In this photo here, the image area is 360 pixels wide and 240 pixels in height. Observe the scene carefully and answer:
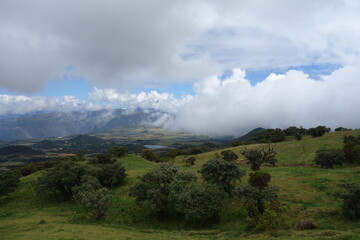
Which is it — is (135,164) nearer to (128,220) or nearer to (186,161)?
(186,161)

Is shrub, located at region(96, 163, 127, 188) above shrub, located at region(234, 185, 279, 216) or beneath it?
beneath

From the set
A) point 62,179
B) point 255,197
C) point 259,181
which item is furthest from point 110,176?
point 255,197

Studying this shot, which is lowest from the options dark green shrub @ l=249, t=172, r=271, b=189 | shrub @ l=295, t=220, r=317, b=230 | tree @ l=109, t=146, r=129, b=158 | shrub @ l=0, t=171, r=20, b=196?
shrub @ l=0, t=171, r=20, b=196

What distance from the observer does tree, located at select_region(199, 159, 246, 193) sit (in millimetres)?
35312

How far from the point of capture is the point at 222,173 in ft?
116

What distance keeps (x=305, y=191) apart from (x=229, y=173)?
Answer: 39.4ft

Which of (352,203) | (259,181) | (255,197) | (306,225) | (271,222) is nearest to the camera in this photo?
(271,222)

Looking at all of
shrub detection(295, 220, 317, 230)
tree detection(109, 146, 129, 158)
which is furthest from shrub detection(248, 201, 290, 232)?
tree detection(109, 146, 129, 158)

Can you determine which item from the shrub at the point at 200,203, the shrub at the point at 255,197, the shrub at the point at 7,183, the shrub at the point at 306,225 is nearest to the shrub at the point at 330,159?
the shrub at the point at 255,197

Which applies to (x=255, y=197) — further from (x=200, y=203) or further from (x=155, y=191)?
(x=155, y=191)

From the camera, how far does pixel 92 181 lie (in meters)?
42.8

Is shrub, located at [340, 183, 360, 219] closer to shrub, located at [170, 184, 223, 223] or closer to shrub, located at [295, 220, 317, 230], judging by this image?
shrub, located at [295, 220, 317, 230]

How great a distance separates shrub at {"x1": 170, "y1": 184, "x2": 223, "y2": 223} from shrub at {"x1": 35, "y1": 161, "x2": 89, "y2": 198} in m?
27.8

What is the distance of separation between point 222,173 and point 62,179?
3311 cm
